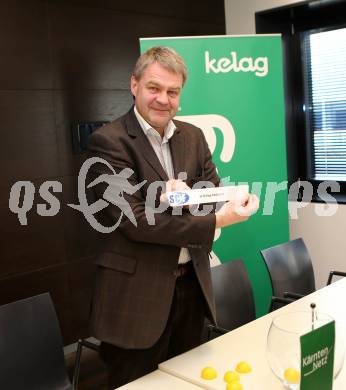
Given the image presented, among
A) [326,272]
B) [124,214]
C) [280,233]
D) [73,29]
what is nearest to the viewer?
[124,214]

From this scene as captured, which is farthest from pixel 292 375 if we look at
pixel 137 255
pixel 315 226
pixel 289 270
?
pixel 315 226

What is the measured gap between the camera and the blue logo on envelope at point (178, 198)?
5.30 ft

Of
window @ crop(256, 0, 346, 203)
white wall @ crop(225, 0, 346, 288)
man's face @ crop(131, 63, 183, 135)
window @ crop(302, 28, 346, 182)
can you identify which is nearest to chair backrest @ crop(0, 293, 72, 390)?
man's face @ crop(131, 63, 183, 135)

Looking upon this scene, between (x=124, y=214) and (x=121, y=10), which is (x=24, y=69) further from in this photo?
(x=124, y=214)

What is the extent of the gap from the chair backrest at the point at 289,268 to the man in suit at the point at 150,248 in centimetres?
90

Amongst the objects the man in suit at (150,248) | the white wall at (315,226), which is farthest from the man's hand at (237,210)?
the white wall at (315,226)

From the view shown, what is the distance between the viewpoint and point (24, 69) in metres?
3.23

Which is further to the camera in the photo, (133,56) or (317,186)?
(317,186)

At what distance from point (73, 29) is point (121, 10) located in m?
0.47

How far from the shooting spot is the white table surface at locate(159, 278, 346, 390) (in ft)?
4.83

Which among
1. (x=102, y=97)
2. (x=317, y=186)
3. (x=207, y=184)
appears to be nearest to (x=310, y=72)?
(x=317, y=186)

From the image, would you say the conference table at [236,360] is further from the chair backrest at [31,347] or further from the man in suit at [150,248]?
the chair backrest at [31,347]

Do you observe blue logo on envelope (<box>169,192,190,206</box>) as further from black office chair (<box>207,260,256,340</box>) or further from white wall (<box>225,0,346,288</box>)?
white wall (<box>225,0,346,288</box>)

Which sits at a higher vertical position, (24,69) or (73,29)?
(73,29)
